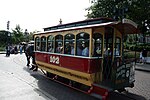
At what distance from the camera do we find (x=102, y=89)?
8375 millimetres

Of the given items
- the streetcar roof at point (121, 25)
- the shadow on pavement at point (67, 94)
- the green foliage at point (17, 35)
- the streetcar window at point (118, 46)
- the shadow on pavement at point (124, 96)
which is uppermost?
the green foliage at point (17, 35)

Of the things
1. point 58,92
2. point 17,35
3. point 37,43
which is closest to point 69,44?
point 58,92

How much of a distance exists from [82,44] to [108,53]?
1.20 metres

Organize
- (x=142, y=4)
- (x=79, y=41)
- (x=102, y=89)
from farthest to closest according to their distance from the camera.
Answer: (x=142, y=4)
(x=79, y=41)
(x=102, y=89)

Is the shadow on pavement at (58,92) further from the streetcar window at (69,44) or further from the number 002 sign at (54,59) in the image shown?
the streetcar window at (69,44)

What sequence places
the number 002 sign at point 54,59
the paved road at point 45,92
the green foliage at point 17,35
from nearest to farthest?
the paved road at point 45,92 → the number 002 sign at point 54,59 → the green foliage at point 17,35

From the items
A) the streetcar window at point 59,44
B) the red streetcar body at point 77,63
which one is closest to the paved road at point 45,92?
the red streetcar body at point 77,63

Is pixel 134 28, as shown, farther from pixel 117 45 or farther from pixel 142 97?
pixel 142 97

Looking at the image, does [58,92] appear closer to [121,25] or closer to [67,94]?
[67,94]

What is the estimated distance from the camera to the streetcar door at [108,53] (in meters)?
9.47

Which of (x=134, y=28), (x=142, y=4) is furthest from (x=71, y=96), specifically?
(x=142, y=4)

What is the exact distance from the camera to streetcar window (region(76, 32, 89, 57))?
9153 millimetres

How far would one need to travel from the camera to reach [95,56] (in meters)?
9.13

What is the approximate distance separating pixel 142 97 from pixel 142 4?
19169mm
